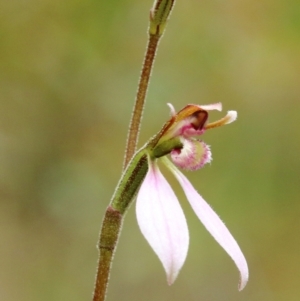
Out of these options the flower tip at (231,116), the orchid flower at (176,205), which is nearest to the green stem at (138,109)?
the orchid flower at (176,205)

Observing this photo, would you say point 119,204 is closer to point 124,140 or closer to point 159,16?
point 159,16

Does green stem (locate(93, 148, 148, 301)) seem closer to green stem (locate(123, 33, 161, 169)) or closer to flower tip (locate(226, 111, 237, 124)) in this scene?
green stem (locate(123, 33, 161, 169))

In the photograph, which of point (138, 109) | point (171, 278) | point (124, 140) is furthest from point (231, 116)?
point (124, 140)

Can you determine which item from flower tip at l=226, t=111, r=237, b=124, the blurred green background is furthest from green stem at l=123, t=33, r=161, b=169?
the blurred green background

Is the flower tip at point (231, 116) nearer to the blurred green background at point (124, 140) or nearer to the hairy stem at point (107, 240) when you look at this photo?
the hairy stem at point (107, 240)

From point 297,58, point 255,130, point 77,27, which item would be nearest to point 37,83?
point 77,27
